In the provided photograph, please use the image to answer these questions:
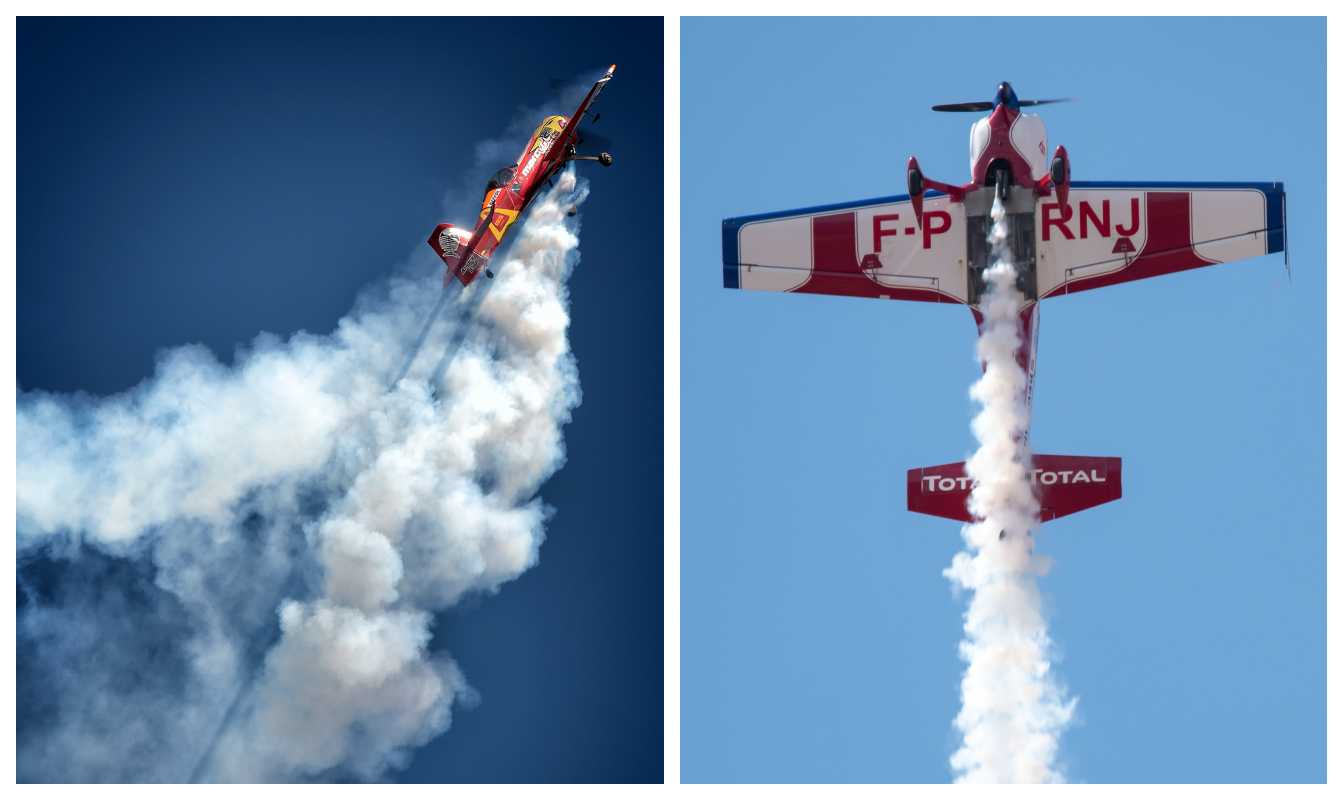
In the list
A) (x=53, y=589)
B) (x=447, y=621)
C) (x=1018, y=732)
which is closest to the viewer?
(x=1018, y=732)

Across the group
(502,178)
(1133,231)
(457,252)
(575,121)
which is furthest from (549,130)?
(1133,231)

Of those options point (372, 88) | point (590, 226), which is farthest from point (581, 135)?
point (372, 88)

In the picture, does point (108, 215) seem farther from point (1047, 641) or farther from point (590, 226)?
point (1047, 641)

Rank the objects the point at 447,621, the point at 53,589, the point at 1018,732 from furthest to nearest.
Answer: the point at 447,621
the point at 53,589
the point at 1018,732

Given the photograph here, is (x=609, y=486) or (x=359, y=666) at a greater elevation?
(x=609, y=486)

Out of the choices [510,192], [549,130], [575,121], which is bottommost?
[510,192]

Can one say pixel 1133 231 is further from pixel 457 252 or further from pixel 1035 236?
pixel 457 252

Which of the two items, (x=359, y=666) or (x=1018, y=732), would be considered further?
(x=359, y=666)
